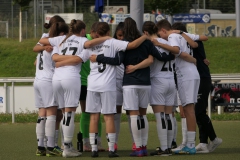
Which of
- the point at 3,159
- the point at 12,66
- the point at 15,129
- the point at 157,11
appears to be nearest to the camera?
the point at 3,159

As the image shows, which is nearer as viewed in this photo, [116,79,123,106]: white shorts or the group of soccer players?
the group of soccer players

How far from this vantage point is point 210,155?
10.6 meters

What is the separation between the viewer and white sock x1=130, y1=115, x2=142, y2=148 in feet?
33.9

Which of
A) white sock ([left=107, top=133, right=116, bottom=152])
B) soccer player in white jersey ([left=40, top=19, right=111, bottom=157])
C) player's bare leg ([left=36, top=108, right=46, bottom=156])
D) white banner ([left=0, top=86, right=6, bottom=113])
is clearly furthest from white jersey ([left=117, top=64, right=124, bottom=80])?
white banner ([left=0, top=86, right=6, bottom=113])

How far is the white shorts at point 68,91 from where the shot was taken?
10.3 m

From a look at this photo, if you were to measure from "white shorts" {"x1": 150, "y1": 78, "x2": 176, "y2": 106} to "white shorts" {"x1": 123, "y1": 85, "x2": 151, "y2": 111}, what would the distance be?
175 mm

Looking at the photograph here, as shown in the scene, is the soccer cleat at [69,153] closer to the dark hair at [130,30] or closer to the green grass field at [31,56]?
the dark hair at [130,30]

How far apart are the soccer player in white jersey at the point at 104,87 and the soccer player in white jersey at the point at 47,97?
2.11 ft

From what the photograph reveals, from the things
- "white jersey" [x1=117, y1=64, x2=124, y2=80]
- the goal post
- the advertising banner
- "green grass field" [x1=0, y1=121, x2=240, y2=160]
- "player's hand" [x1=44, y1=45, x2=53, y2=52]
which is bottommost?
"green grass field" [x1=0, y1=121, x2=240, y2=160]

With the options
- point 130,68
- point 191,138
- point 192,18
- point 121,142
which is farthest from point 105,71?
point 192,18

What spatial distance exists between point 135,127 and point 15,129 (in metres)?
5.32

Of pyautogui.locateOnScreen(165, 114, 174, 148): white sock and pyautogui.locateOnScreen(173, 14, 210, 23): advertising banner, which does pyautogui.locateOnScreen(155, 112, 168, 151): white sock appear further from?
pyautogui.locateOnScreen(173, 14, 210, 23): advertising banner

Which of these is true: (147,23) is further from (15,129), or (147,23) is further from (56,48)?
(15,129)

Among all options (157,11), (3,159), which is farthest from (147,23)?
(157,11)
